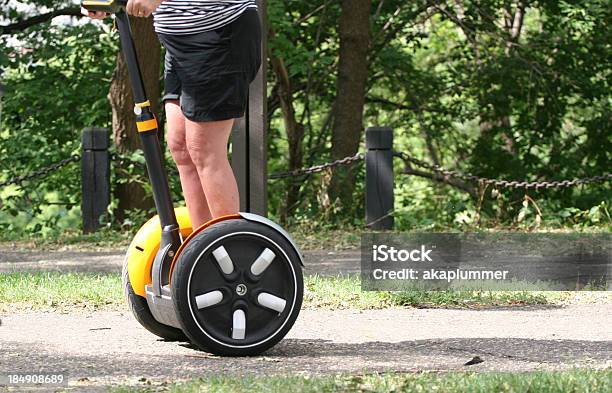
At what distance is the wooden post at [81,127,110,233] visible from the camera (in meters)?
11.8

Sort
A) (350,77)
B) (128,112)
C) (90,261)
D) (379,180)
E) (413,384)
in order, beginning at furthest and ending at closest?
(350,77), (128,112), (379,180), (90,261), (413,384)

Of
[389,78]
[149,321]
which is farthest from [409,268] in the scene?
[389,78]

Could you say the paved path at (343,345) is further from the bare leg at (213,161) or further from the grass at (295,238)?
the grass at (295,238)

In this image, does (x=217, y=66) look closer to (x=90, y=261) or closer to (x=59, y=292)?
(x=59, y=292)

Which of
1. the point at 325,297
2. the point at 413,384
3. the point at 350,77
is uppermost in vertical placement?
the point at 350,77

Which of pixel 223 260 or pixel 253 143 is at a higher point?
pixel 253 143

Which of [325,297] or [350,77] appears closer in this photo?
[325,297]

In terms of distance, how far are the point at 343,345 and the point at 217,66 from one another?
1.33 meters

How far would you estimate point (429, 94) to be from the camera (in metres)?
18.0

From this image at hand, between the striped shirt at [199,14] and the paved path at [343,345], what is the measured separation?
4.37 feet

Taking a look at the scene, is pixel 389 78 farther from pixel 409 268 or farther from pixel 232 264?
pixel 232 264

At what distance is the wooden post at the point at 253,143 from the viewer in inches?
245

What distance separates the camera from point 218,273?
15.9 feet

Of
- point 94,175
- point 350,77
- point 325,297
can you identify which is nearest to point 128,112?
point 94,175
